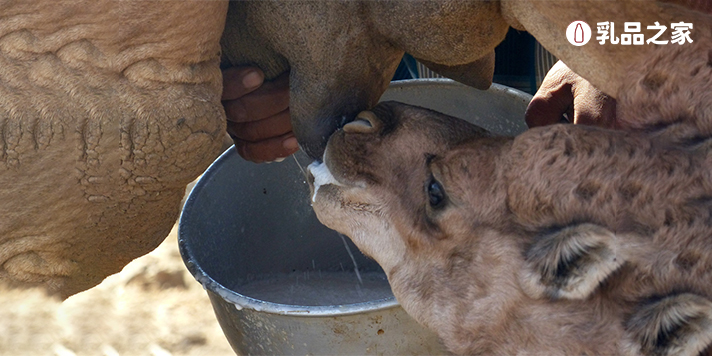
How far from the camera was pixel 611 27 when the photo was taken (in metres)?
1.01

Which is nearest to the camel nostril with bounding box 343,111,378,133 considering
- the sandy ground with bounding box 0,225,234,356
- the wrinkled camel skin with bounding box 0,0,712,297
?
the wrinkled camel skin with bounding box 0,0,712,297

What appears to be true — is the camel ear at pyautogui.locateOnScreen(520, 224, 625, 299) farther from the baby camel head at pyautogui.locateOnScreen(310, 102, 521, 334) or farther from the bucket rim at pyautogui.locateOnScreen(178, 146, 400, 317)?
the bucket rim at pyautogui.locateOnScreen(178, 146, 400, 317)

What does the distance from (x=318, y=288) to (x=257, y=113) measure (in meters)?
0.62

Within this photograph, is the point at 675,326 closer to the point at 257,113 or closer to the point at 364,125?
the point at 364,125

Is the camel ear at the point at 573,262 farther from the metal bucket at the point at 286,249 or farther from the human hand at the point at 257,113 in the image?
the human hand at the point at 257,113

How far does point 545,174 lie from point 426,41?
0.43m

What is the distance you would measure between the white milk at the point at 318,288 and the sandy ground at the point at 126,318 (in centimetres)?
25

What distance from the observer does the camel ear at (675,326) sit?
2.59 ft

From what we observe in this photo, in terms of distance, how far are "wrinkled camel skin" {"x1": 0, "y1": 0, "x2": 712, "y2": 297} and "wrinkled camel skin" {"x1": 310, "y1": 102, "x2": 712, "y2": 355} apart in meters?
0.13

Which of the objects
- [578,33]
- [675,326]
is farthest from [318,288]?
[675,326]

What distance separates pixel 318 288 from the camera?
2062 mm

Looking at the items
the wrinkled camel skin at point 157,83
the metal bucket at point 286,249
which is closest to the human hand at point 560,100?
the metal bucket at point 286,249

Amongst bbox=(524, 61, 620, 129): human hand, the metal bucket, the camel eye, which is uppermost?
the camel eye

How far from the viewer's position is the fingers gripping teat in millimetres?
1249
